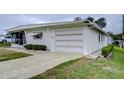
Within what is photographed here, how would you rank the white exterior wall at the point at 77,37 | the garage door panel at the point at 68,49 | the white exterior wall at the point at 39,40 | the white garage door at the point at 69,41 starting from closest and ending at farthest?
the white exterior wall at the point at 77,37
the white garage door at the point at 69,41
the garage door panel at the point at 68,49
the white exterior wall at the point at 39,40

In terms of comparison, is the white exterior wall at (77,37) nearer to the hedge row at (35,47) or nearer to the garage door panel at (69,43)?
the garage door panel at (69,43)

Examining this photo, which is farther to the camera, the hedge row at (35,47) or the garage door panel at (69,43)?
the hedge row at (35,47)

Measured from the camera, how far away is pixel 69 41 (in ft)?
50.5

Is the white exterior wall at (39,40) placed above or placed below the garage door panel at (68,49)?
above

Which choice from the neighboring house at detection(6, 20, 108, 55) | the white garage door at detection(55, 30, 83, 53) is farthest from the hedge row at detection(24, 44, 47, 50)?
the white garage door at detection(55, 30, 83, 53)

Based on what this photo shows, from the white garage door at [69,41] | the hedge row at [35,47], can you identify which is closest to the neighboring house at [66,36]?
the white garage door at [69,41]

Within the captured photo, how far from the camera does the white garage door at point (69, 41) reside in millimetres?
14602

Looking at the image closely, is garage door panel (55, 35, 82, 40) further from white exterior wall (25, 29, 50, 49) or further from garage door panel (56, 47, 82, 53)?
white exterior wall (25, 29, 50, 49)

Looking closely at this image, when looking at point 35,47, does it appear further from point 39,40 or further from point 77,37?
point 77,37

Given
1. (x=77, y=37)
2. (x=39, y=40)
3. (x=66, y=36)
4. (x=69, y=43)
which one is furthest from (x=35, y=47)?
(x=77, y=37)
